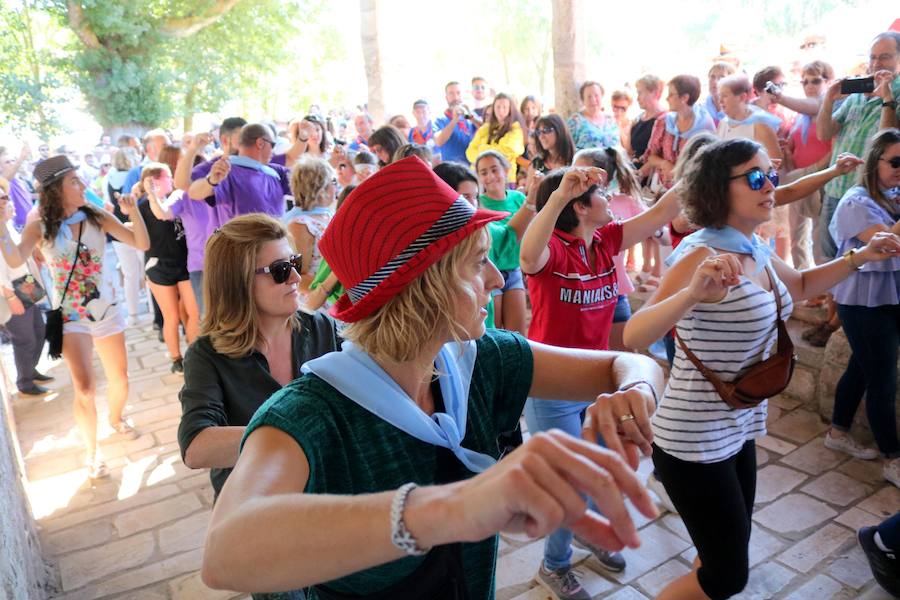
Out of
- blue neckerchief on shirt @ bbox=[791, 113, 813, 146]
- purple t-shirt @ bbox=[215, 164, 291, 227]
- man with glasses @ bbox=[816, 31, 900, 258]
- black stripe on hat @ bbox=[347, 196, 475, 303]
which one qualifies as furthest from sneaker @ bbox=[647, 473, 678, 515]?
purple t-shirt @ bbox=[215, 164, 291, 227]

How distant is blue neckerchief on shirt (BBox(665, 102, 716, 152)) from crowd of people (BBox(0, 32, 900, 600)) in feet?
0.12

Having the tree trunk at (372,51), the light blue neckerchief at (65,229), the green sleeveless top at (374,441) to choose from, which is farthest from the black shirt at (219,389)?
the tree trunk at (372,51)

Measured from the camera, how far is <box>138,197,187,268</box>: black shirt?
6723 mm

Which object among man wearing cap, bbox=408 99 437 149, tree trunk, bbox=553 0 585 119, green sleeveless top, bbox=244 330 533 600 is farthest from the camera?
man wearing cap, bbox=408 99 437 149

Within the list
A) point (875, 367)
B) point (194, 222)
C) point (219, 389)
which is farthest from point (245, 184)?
point (875, 367)

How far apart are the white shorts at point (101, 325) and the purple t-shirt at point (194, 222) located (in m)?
1.42

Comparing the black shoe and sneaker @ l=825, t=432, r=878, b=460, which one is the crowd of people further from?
the black shoe

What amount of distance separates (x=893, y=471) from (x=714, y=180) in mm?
2664

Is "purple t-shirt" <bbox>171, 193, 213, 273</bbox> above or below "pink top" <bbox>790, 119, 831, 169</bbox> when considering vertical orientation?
below

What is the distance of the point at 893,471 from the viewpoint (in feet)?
13.8

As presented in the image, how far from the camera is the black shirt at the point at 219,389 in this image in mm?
2348

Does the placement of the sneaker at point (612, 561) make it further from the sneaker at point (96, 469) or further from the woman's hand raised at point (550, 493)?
the sneaker at point (96, 469)

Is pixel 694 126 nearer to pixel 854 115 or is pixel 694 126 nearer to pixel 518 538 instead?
pixel 854 115

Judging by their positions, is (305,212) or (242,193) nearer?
(305,212)
